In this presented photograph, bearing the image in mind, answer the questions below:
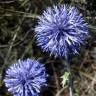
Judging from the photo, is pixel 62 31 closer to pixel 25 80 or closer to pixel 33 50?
pixel 25 80

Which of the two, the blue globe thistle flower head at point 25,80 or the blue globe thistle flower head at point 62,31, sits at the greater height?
the blue globe thistle flower head at point 62,31

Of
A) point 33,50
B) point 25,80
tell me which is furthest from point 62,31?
point 33,50

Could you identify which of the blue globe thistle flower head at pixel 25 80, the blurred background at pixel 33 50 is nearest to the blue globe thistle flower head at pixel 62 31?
the blue globe thistle flower head at pixel 25 80

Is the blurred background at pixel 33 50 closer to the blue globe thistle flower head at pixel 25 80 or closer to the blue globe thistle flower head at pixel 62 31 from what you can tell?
the blue globe thistle flower head at pixel 25 80

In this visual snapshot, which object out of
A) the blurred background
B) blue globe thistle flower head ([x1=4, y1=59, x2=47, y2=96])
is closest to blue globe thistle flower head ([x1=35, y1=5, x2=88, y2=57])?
blue globe thistle flower head ([x1=4, y1=59, x2=47, y2=96])

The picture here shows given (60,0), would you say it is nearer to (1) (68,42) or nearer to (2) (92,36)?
(2) (92,36)

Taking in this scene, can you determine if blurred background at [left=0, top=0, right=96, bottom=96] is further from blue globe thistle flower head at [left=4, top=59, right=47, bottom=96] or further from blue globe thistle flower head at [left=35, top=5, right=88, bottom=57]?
blue globe thistle flower head at [left=35, top=5, right=88, bottom=57]
